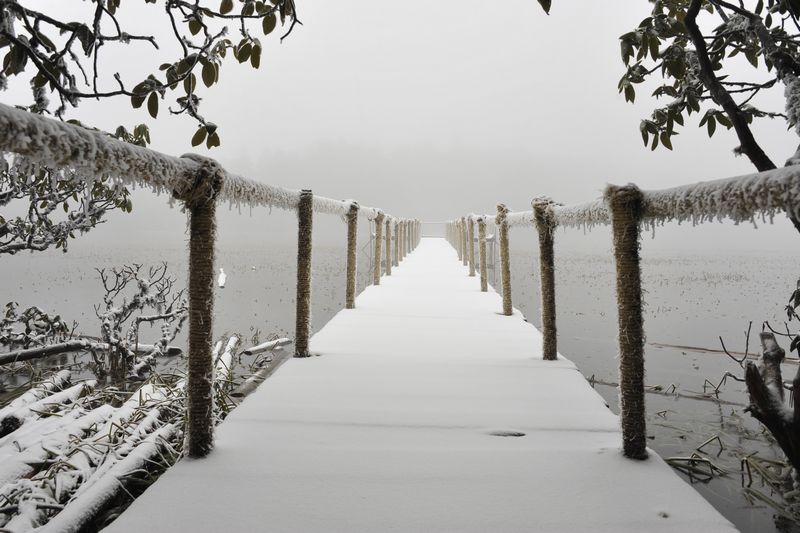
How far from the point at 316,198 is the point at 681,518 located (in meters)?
3.23

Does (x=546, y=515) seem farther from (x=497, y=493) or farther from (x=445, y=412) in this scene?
(x=445, y=412)

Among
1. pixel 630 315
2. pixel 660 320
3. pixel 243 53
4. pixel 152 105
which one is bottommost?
pixel 660 320

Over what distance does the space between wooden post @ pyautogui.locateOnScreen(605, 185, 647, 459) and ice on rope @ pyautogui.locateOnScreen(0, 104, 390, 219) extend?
1.67 meters

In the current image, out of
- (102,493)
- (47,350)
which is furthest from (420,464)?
(47,350)

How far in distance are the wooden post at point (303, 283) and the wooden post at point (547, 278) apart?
174 centimetres

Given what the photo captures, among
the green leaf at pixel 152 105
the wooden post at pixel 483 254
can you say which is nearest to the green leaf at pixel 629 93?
the green leaf at pixel 152 105

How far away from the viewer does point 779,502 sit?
6.52 ft

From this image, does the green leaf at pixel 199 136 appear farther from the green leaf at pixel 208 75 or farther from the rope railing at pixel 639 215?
the rope railing at pixel 639 215

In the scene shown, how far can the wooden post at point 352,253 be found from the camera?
4.95 m

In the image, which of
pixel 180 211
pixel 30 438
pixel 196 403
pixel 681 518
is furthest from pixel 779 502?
pixel 30 438

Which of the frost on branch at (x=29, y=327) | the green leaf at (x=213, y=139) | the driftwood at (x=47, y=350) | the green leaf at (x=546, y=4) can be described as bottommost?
the driftwood at (x=47, y=350)

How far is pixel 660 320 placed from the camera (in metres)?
7.66

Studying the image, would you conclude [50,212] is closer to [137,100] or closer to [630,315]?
[137,100]

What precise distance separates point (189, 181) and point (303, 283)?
5.21 ft
